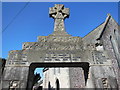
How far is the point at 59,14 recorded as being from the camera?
19.6ft

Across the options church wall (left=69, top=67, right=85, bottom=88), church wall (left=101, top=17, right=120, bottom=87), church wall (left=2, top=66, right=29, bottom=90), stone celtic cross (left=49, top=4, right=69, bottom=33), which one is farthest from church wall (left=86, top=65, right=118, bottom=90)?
church wall (left=69, top=67, right=85, bottom=88)

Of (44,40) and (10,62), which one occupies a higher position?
(44,40)

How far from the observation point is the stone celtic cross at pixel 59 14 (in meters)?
5.62

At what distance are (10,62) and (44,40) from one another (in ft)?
5.30

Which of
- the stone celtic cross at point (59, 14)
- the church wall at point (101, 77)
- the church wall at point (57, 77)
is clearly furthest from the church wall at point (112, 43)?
the church wall at point (101, 77)

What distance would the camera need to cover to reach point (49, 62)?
4.12 m

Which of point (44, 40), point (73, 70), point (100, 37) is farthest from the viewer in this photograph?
point (73, 70)

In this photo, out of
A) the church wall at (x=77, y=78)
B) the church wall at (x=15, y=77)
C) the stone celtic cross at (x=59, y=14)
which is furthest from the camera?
the church wall at (x=77, y=78)

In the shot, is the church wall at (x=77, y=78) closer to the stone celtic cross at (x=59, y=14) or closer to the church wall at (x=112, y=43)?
the church wall at (x=112, y=43)

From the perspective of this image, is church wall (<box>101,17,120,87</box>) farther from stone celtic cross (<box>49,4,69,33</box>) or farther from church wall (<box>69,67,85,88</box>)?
stone celtic cross (<box>49,4,69,33</box>)

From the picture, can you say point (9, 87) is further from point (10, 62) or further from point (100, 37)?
point (100, 37)

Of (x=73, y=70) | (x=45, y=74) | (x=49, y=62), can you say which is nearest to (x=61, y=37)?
(x=49, y=62)

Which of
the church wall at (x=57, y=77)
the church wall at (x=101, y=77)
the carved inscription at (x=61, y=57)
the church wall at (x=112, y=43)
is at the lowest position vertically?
the church wall at (x=57, y=77)

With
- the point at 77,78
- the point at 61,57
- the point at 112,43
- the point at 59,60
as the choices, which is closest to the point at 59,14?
the point at 61,57
